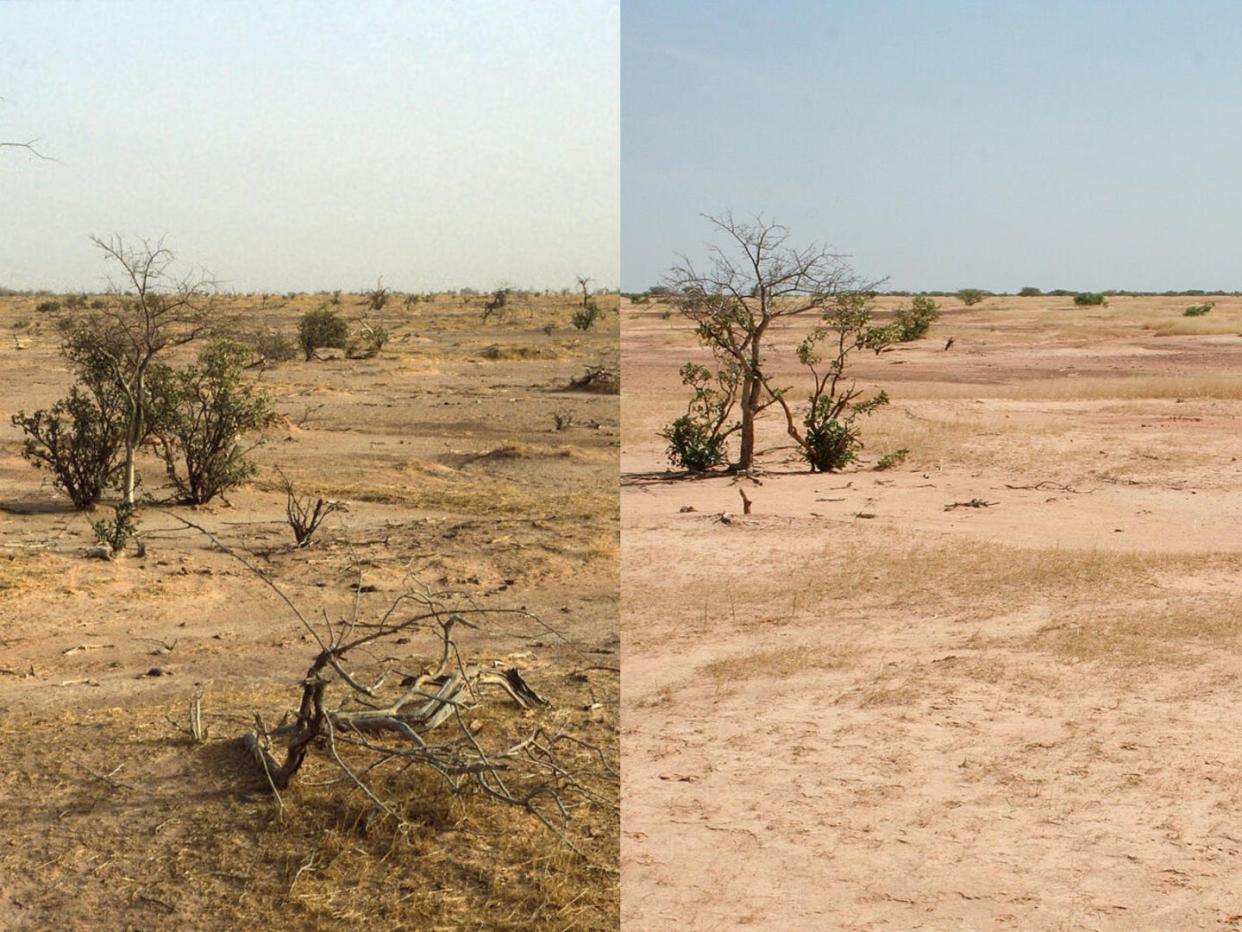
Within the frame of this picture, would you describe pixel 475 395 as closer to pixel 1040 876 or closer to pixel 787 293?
pixel 787 293

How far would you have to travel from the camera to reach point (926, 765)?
6.88 meters

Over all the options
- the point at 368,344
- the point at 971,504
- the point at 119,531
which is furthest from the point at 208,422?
the point at 368,344

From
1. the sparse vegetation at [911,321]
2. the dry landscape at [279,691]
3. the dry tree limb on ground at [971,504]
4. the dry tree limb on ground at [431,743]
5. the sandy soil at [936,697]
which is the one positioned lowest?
the sandy soil at [936,697]

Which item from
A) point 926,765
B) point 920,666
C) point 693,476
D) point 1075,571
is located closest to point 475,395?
point 693,476

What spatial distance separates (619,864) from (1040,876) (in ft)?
5.60

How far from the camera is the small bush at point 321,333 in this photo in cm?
3550

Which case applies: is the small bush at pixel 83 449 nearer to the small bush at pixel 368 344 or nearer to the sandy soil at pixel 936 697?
the sandy soil at pixel 936 697

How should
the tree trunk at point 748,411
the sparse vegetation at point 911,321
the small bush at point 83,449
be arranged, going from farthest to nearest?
the sparse vegetation at point 911,321 < the tree trunk at point 748,411 < the small bush at point 83,449

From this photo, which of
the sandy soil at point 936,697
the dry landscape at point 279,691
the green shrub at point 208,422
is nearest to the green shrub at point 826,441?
the sandy soil at point 936,697

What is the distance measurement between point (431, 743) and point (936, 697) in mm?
3135

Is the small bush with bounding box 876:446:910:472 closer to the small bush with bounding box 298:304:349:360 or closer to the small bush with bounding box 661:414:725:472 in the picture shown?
the small bush with bounding box 661:414:725:472

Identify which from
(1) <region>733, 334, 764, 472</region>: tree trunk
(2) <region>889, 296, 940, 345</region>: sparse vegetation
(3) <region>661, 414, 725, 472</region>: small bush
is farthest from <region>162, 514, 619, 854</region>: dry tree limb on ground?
(2) <region>889, 296, 940, 345</region>: sparse vegetation

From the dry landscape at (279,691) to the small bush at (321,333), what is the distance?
16.7 m

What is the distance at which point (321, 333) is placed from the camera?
118ft
